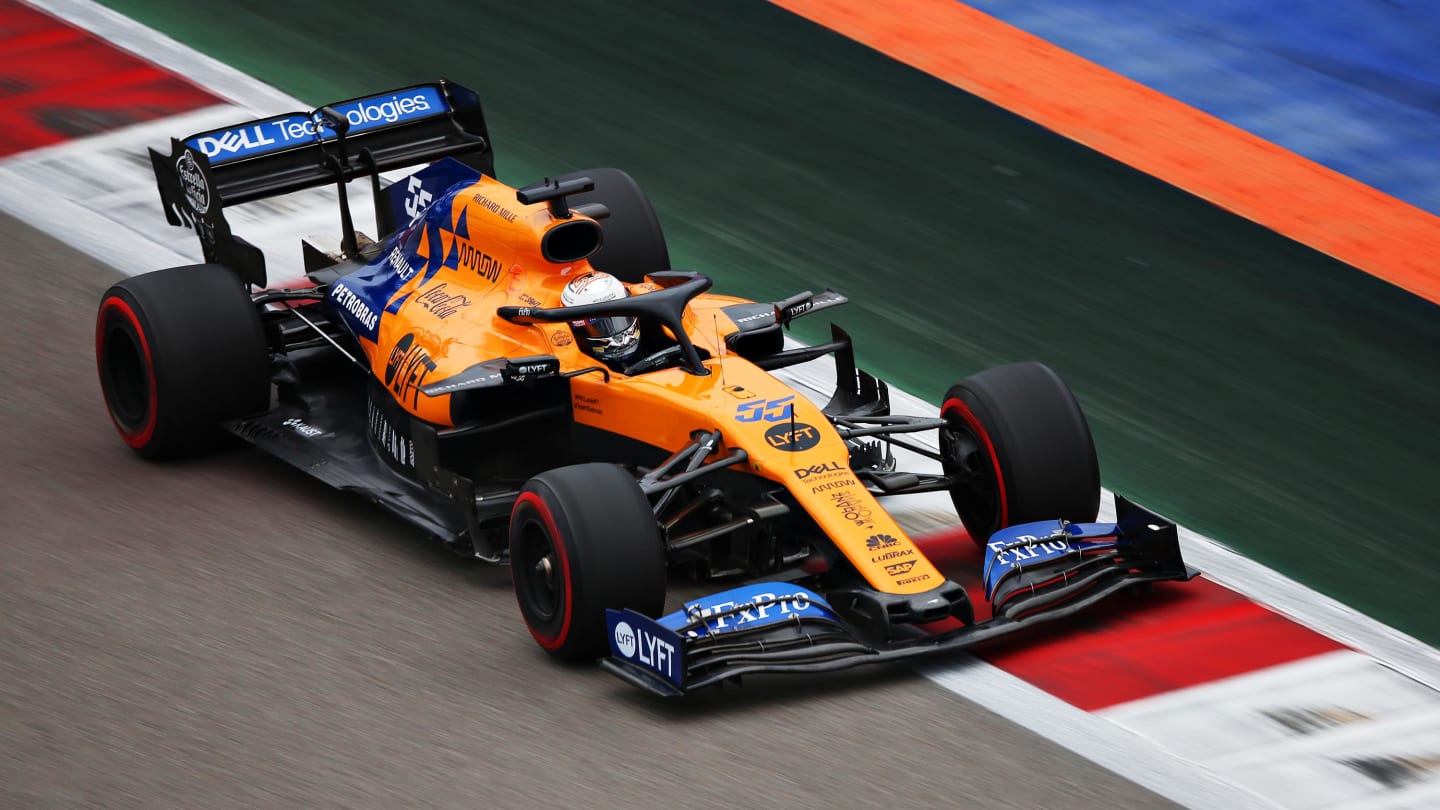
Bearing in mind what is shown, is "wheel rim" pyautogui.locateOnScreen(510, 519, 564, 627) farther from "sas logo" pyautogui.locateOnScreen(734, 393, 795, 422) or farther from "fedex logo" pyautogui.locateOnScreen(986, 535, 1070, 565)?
"fedex logo" pyautogui.locateOnScreen(986, 535, 1070, 565)

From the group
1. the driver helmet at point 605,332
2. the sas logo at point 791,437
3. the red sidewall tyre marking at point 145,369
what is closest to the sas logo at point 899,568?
the sas logo at point 791,437

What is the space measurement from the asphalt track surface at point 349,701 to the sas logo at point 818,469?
82 cm

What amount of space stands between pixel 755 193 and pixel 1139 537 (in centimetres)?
561

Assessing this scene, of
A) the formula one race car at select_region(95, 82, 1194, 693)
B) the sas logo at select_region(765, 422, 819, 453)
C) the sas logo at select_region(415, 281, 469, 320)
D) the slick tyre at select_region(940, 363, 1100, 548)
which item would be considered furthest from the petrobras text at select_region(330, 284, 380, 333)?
the slick tyre at select_region(940, 363, 1100, 548)

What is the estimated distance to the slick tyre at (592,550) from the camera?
7.78m

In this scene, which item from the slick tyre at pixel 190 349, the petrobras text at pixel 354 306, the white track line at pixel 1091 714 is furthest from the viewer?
the petrobras text at pixel 354 306

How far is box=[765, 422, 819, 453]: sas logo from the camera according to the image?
8.38 metres

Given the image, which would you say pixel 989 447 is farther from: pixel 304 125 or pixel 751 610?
pixel 304 125

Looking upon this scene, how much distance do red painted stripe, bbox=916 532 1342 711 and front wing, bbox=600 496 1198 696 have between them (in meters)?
0.18

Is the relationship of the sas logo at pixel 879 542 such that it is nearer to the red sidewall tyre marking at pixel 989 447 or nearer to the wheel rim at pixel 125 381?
the red sidewall tyre marking at pixel 989 447

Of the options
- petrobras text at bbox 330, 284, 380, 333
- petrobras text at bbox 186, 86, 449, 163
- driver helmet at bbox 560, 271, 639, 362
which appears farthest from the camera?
petrobras text at bbox 186, 86, 449, 163

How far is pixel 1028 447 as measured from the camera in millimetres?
8625

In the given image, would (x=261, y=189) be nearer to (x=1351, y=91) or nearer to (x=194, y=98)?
(x=194, y=98)

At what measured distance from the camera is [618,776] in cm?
742
